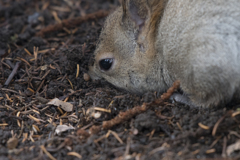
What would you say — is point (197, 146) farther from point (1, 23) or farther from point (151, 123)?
point (1, 23)

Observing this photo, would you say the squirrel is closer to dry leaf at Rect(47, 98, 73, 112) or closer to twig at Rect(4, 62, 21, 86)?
dry leaf at Rect(47, 98, 73, 112)

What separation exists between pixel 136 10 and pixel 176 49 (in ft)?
2.55

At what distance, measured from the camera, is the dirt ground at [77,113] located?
2814 millimetres

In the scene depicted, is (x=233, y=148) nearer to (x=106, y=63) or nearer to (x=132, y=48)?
(x=132, y=48)

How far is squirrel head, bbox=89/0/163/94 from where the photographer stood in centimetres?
379

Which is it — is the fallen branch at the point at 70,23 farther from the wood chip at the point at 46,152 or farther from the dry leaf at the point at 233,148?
the dry leaf at the point at 233,148


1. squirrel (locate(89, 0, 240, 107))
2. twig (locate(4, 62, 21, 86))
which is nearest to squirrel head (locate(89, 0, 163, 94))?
squirrel (locate(89, 0, 240, 107))

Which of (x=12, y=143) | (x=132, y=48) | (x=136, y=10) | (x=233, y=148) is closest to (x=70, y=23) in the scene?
(x=132, y=48)

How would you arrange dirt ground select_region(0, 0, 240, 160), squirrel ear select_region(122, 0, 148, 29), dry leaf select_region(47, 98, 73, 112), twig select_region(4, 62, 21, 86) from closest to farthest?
dirt ground select_region(0, 0, 240, 160) → squirrel ear select_region(122, 0, 148, 29) → dry leaf select_region(47, 98, 73, 112) → twig select_region(4, 62, 21, 86)

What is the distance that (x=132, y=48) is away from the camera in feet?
13.0

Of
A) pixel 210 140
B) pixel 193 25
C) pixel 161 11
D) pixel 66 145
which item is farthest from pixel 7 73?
pixel 210 140

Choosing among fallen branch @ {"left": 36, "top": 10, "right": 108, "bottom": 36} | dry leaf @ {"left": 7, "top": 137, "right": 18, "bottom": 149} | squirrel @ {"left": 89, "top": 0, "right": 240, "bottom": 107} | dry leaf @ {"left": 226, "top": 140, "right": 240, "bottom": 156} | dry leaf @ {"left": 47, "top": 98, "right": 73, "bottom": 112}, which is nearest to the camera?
dry leaf @ {"left": 226, "top": 140, "right": 240, "bottom": 156}

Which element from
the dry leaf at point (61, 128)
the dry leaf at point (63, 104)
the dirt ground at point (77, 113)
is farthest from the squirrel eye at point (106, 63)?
the dry leaf at point (61, 128)

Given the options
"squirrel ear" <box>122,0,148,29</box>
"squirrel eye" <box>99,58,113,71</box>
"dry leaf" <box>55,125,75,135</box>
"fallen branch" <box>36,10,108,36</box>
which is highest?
"squirrel ear" <box>122,0,148,29</box>
